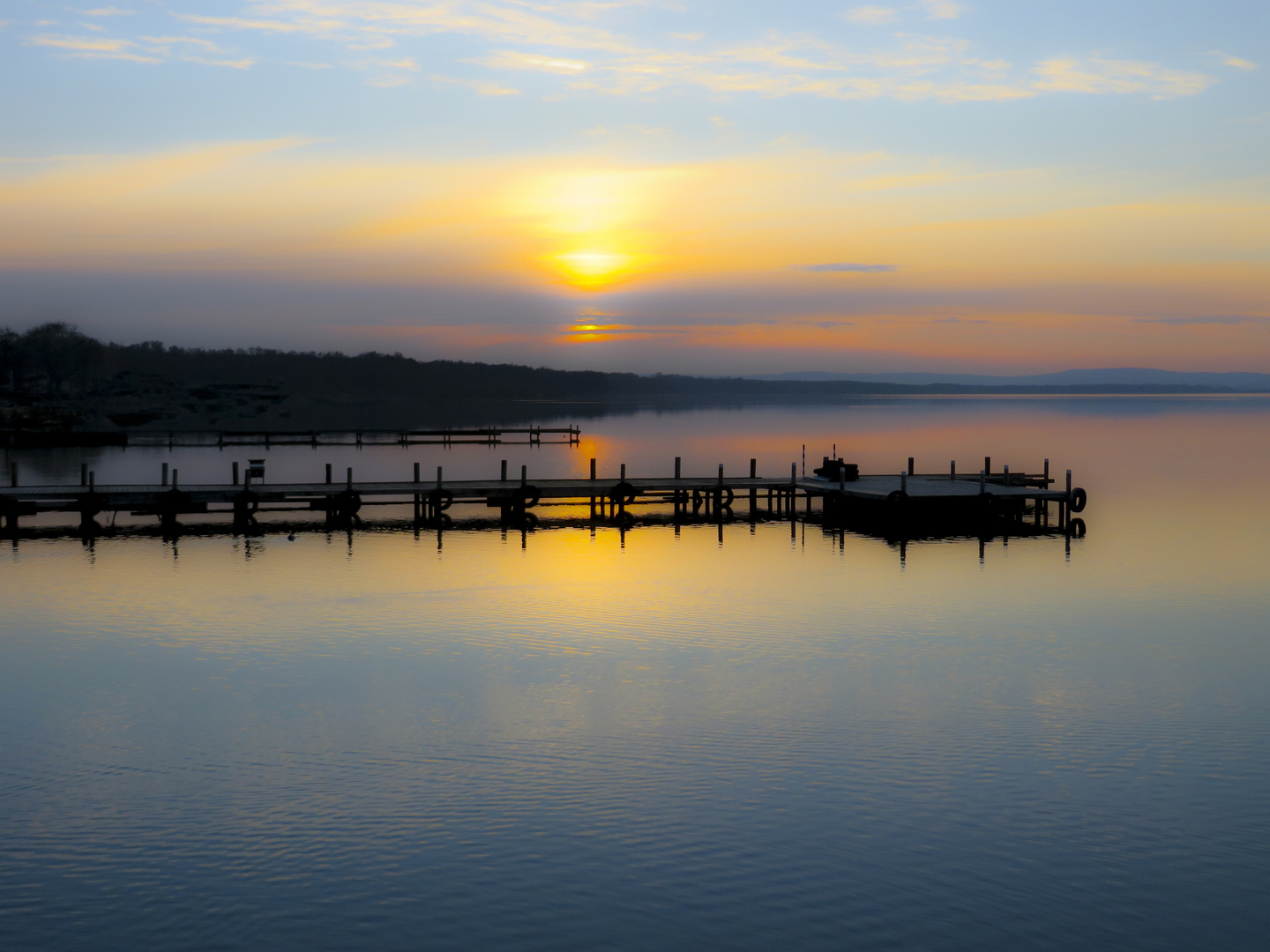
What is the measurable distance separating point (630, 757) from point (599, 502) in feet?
136

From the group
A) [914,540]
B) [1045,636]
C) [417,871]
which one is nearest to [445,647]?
[417,871]

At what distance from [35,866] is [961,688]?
16.3 meters

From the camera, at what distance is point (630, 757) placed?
60.3 feet

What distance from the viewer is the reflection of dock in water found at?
157 ft

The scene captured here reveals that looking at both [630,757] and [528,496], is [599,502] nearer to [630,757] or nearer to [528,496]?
[528,496]

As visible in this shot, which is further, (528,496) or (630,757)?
(528,496)

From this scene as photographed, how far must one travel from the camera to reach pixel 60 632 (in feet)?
91.8

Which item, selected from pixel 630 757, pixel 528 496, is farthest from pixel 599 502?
pixel 630 757

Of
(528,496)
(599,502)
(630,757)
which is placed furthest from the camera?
(599,502)

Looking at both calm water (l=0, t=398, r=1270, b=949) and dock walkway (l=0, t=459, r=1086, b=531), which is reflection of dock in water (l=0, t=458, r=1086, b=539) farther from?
calm water (l=0, t=398, r=1270, b=949)

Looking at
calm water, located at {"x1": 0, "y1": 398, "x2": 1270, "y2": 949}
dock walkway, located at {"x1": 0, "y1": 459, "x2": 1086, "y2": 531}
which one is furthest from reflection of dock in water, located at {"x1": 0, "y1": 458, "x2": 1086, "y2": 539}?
calm water, located at {"x1": 0, "y1": 398, "x2": 1270, "y2": 949}

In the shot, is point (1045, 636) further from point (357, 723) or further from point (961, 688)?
point (357, 723)

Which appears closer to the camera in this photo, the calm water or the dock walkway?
the calm water

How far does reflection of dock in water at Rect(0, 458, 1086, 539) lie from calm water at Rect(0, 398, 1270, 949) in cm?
992
